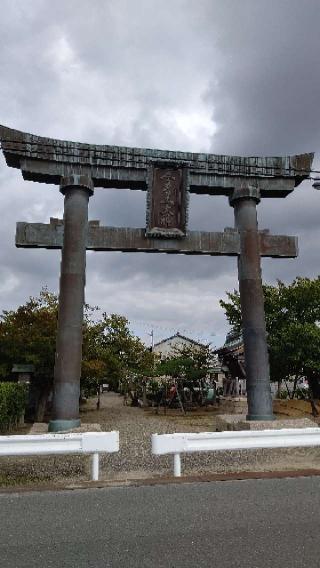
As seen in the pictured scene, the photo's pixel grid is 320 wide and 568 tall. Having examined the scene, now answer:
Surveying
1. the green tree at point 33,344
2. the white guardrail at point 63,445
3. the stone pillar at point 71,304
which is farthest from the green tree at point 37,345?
the white guardrail at point 63,445

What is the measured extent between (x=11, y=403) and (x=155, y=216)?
8.33 m

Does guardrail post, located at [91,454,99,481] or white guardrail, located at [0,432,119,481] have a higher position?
white guardrail, located at [0,432,119,481]

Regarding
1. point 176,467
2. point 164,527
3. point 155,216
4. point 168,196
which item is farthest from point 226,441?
point 168,196

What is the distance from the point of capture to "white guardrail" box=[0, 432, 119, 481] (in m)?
6.96

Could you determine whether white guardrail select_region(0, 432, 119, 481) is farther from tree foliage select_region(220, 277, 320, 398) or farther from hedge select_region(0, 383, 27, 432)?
tree foliage select_region(220, 277, 320, 398)

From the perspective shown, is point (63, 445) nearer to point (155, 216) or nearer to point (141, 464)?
point (141, 464)

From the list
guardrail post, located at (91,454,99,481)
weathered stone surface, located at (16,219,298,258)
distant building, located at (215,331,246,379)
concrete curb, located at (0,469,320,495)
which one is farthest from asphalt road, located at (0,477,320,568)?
distant building, located at (215,331,246,379)

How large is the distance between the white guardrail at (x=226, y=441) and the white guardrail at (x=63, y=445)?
0.84m

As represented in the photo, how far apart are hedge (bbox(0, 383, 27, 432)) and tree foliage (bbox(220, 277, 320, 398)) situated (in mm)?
10845

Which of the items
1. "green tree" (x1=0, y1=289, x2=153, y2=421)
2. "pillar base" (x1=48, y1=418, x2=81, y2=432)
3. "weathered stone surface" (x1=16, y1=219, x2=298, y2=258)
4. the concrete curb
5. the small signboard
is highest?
the small signboard

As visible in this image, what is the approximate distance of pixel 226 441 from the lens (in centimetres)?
760

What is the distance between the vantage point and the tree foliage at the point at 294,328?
18.9m

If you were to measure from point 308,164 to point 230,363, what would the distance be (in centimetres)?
2241

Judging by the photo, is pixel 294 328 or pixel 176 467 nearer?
pixel 176 467
